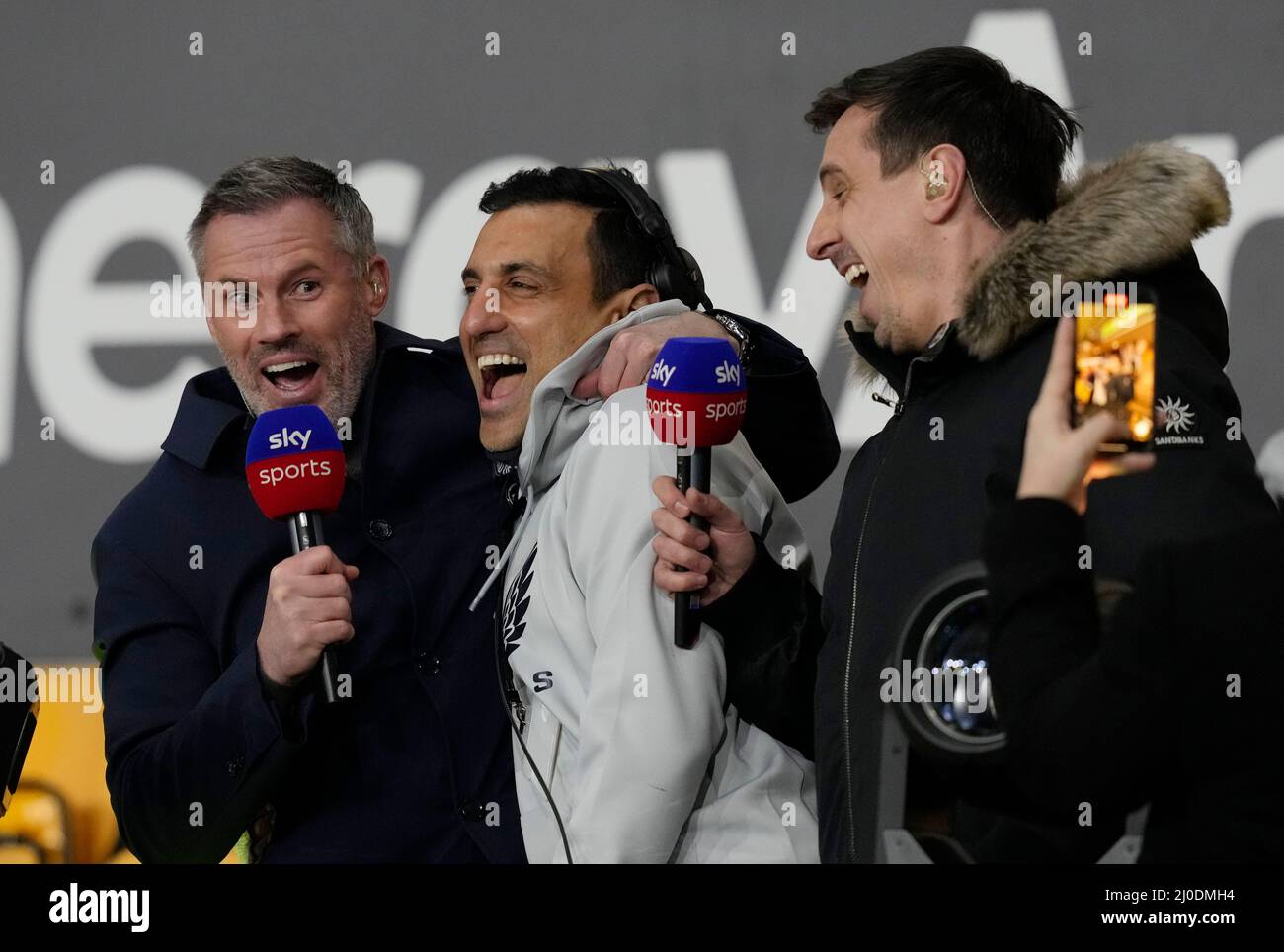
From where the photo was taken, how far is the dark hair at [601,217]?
7.92 ft

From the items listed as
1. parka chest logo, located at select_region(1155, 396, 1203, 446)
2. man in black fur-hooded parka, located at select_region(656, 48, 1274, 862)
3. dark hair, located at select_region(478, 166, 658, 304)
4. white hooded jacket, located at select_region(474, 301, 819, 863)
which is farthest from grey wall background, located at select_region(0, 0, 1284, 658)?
parka chest logo, located at select_region(1155, 396, 1203, 446)

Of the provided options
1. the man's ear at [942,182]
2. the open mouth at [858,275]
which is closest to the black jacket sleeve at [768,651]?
the open mouth at [858,275]

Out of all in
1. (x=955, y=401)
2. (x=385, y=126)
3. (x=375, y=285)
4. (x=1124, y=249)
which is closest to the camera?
(x=1124, y=249)

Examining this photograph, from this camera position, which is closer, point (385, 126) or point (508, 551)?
point (508, 551)

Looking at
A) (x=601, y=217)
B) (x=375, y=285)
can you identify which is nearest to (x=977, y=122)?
(x=601, y=217)

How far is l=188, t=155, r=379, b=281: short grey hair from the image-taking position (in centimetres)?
244

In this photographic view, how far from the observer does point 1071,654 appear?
1.69m

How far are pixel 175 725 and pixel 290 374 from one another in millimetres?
555

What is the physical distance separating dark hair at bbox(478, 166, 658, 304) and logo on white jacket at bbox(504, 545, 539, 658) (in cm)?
47

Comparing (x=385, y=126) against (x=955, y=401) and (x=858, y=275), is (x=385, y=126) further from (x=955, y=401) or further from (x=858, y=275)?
(x=955, y=401)

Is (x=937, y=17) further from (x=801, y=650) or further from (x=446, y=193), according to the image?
(x=801, y=650)

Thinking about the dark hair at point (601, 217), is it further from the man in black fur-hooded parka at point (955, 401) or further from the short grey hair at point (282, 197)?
the man in black fur-hooded parka at point (955, 401)

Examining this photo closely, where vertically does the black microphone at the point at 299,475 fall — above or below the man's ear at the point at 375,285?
below

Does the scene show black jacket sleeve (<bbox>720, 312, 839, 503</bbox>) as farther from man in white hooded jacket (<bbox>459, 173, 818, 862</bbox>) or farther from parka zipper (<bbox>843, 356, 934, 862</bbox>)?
parka zipper (<bbox>843, 356, 934, 862</bbox>)
